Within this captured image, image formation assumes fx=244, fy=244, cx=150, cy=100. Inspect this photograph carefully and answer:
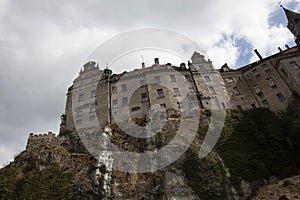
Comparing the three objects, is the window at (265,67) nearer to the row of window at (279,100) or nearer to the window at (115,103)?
the row of window at (279,100)

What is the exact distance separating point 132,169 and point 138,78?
20807 millimetres

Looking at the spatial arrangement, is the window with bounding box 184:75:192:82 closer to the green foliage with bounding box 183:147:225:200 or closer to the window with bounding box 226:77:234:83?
the window with bounding box 226:77:234:83

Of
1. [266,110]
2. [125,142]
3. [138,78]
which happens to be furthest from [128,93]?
[266,110]

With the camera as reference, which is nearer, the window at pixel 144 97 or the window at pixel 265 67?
the window at pixel 144 97

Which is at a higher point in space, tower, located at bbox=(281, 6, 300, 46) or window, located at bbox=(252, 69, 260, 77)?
tower, located at bbox=(281, 6, 300, 46)

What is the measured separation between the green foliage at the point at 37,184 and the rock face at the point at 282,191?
1810 cm

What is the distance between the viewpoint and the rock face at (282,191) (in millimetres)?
20594

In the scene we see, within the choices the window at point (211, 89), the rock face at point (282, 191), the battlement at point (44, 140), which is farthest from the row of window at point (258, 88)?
the battlement at point (44, 140)

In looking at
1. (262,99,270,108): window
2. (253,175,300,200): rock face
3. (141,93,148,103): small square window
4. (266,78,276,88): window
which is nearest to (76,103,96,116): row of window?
(141,93,148,103): small square window

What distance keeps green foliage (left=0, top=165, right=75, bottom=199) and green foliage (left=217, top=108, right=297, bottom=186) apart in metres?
17.2

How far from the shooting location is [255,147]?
Answer: 1199 inches

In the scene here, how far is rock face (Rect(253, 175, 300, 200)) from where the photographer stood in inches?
811

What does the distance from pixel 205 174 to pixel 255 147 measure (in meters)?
9.29

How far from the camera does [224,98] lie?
40.7 meters
